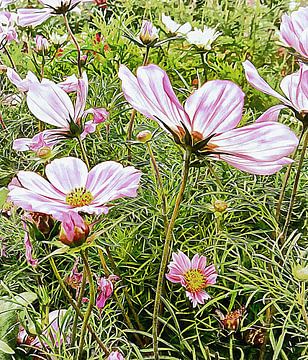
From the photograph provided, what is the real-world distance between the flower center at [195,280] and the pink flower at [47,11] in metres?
0.29

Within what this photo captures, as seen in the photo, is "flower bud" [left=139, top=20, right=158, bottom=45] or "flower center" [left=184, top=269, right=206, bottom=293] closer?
"flower center" [left=184, top=269, right=206, bottom=293]

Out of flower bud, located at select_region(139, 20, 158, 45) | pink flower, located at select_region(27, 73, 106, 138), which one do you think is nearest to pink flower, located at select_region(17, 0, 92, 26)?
flower bud, located at select_region(139, 20, 158, 45)

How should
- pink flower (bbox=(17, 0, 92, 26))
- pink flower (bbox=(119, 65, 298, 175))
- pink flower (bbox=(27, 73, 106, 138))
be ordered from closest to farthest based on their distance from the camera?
pink flower (bbox=(119, 65, 298, 175)) → pink flower (bbox=(27, 73, 106, 138)) → pink flower (bbox=(17, 0, 92, 26))

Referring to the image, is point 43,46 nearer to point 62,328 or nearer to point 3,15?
point 3,15

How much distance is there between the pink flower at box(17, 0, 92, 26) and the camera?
62cm

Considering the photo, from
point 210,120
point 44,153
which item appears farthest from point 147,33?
point 210,120

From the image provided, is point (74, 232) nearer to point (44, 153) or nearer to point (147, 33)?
point (44, 153)

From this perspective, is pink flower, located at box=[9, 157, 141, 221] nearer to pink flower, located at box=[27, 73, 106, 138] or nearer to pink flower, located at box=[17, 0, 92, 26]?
pink flower, located at box=[27, 73, 106, 138]

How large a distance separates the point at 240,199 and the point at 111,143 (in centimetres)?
18

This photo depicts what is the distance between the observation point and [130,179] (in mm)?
352

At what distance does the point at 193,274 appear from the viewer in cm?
52

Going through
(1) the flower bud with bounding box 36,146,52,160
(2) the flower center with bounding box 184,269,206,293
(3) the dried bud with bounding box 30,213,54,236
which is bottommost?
(2) the flower center with bounding box 184,269,206,293

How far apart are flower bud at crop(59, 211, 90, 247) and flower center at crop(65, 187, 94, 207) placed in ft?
0.05

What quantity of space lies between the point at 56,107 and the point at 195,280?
182 mm
